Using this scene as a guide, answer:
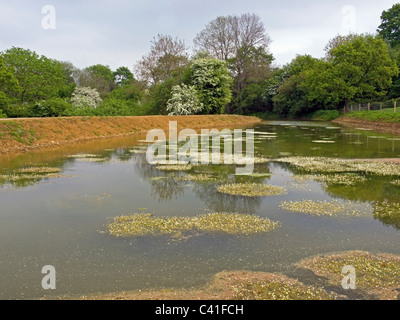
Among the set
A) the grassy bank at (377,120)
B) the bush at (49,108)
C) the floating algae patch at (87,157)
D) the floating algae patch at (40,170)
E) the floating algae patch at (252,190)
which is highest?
the bush at (49,108)

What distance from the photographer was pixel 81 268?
652cm

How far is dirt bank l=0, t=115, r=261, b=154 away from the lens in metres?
24.6

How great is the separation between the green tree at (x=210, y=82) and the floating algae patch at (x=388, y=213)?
167 feet

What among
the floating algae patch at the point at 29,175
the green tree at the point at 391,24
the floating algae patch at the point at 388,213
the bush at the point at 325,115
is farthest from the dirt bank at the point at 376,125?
the green tree at the point at 391,24

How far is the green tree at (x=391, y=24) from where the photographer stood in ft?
297

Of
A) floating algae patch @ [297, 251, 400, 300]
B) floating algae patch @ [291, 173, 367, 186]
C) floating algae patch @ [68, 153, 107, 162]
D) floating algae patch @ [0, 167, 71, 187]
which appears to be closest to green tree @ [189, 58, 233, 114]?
floating algae patch @ [68, 153, 107, 162]

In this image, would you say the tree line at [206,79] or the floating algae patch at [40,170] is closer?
the floating algae patch at [40,170]

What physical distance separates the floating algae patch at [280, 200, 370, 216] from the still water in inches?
13.7

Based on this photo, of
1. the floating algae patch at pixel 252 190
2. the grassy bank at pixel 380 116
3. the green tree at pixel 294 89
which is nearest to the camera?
the floating algae patch at pixel 252 190

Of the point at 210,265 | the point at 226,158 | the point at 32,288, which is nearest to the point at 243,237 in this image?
the point at 210,265

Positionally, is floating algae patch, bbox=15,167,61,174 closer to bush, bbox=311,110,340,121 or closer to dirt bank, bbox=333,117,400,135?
dirt bank, bbox=333,117,400,135

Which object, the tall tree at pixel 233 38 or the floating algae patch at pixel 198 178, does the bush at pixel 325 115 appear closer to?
the tall tree at pixel 233 38

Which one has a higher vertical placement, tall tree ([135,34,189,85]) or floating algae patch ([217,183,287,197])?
tall tree ([135,34,189,85])

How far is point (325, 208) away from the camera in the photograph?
10227 mm
